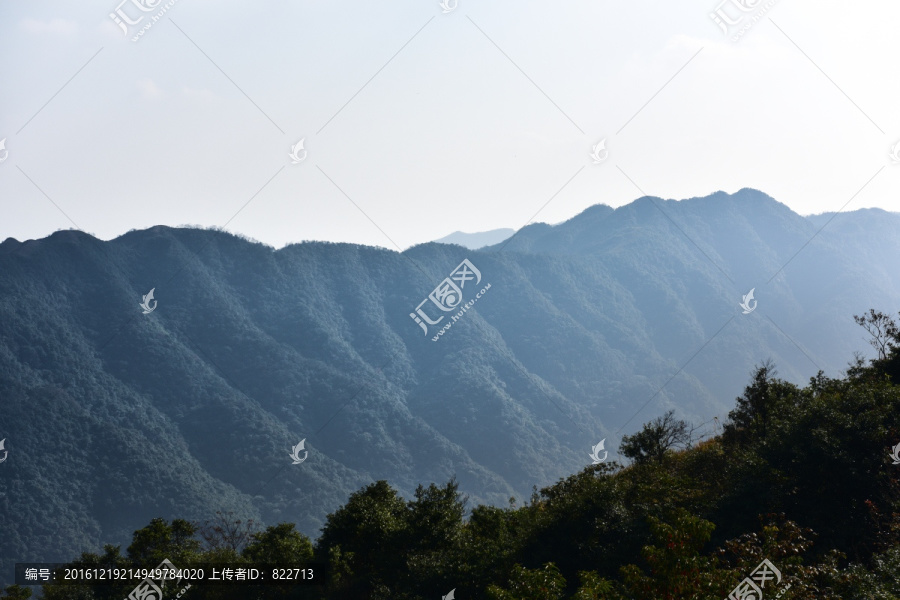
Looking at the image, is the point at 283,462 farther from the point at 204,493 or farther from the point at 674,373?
the point at 674,373

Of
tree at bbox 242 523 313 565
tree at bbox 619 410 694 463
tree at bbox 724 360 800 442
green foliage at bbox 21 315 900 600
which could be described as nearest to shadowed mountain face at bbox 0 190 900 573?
tree at bbox 619 410 694 463

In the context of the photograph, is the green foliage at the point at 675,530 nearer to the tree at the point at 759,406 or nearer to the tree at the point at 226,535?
the tree at the point at 759,406

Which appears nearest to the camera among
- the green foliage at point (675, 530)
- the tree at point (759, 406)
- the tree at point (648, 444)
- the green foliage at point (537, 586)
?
the green foliage at point (537, 586)

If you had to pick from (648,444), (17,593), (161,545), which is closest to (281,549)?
(161,545)

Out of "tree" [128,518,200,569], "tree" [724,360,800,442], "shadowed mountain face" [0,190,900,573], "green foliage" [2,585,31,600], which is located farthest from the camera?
"shadowed mountain face" [0,190,900,573]

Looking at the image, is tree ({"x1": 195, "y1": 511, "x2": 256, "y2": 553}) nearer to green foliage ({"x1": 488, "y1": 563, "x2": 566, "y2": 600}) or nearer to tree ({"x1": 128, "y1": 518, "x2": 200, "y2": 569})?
tree ({"x1": 128, "y1": 518, "x2": 200, "y2": 569})

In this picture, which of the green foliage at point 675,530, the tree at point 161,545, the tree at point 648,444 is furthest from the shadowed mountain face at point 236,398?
the green foliage at point 675,530

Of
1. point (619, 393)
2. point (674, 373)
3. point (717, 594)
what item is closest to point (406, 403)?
point (619, 393)

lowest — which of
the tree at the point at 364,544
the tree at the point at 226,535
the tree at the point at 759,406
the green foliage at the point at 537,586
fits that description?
the tree at the point at 226,535

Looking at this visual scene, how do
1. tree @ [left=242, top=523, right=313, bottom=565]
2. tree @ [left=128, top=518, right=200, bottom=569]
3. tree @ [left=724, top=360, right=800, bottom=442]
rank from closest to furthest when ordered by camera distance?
tree @ [left=724, top=360, right=800, bottom=442] → tree @ [left=242, top=523, right=313, bottom=565] → tree @ [left=128, top=518, right=200, bottom=569]

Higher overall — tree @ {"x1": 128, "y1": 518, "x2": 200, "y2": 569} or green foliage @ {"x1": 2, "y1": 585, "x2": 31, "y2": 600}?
tree @ {"x1": 128, "y1": 518, "x2": 200, "y2": 569}

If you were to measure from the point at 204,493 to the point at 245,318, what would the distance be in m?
65.2

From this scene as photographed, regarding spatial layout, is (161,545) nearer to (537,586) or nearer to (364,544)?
(364,544)

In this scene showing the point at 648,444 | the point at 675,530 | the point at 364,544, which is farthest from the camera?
the point at 648,444
